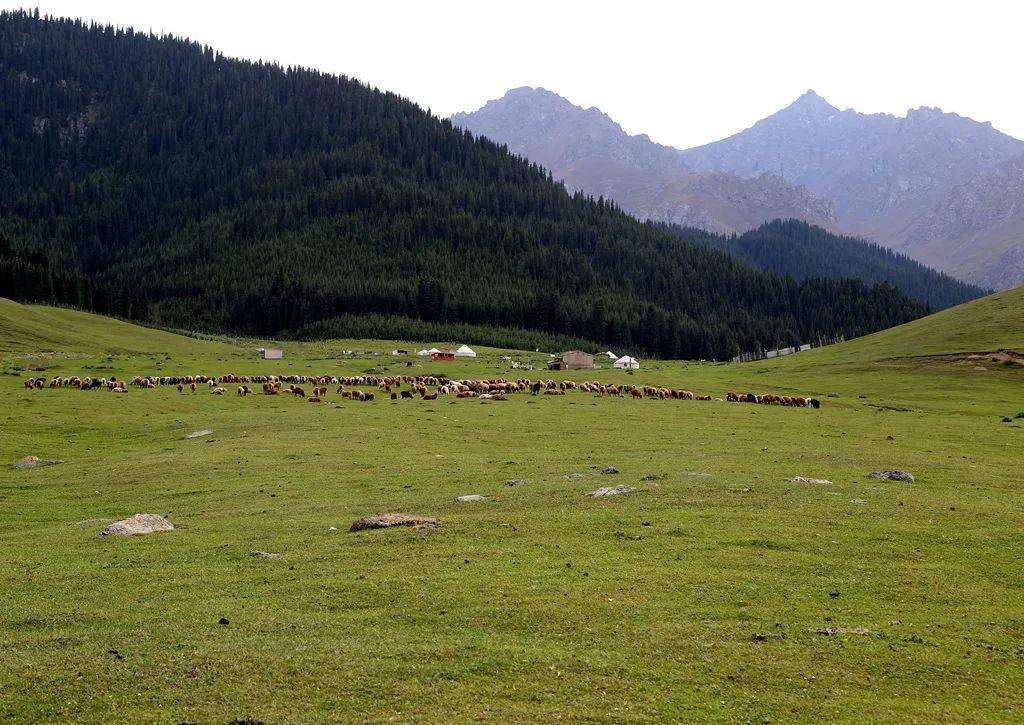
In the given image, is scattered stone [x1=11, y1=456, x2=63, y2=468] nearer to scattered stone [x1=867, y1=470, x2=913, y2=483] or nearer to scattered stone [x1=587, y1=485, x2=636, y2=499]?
scattered stone [x1=587, y1=485, x2=636, y2=499]

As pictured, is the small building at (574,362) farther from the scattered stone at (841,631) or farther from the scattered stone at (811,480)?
the scattered stone at (841,631)

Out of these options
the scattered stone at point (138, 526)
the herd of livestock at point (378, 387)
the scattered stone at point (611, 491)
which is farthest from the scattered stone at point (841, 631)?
the herd of livestock at point (378, 387)

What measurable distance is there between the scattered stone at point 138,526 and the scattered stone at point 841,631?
707 inches

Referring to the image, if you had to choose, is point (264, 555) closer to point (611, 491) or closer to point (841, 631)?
point (611, 491)

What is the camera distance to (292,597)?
1614cm

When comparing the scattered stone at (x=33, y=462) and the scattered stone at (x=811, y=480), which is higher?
the scattered stone at (x=811, y=480)

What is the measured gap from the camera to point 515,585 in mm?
16375

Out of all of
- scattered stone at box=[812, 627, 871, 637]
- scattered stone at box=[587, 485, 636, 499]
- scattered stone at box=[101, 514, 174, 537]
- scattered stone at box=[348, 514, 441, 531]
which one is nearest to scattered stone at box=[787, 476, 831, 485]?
scattered stone at box=[587, 485, 636, 499]

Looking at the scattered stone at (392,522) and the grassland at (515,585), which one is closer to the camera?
the grassland at (515,585)

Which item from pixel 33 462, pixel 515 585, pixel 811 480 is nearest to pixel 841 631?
pixel 515 585

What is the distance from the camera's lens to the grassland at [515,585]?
11695mm

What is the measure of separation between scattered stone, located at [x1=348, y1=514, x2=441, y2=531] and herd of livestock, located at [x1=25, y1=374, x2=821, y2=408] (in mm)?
44921

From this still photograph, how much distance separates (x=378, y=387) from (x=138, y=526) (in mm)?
53762

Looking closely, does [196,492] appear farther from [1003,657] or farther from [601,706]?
[1003,657]
